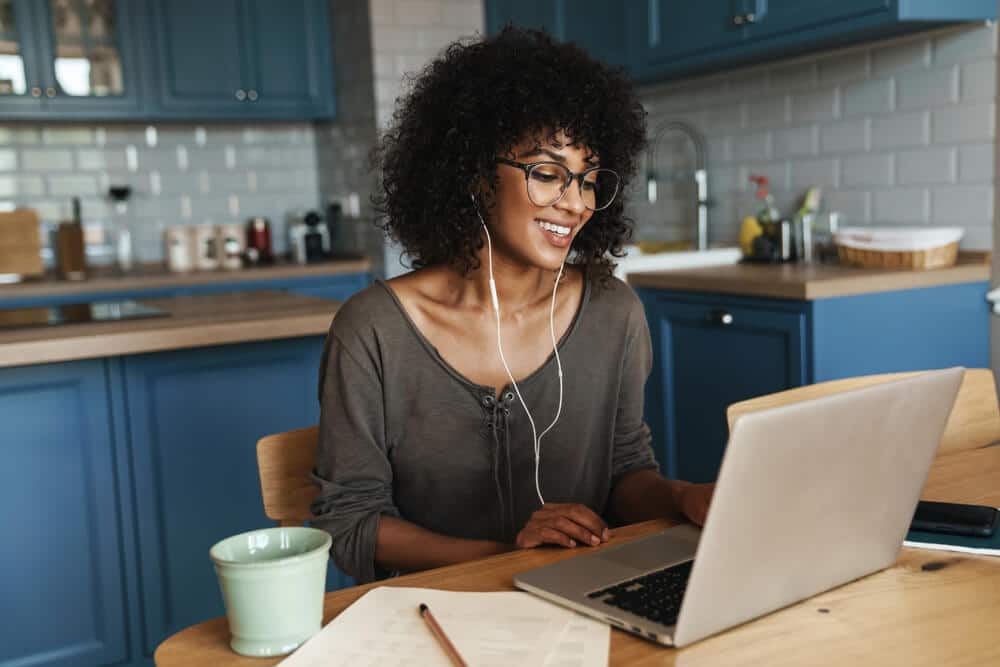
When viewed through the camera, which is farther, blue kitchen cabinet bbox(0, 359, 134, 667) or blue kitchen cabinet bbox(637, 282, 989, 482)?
blue kitchen cabinet bbox(637, 282, 989, 482)

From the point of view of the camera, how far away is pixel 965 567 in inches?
39.5

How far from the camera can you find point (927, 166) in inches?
117

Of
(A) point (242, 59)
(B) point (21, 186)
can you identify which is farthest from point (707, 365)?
(B) point (21, 186)

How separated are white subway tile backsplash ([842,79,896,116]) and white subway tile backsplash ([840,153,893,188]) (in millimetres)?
143

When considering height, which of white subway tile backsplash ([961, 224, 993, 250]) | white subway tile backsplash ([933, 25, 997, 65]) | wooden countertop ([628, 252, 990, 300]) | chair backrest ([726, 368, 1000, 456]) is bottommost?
chair backrest ([726, 368, 1000, 456])

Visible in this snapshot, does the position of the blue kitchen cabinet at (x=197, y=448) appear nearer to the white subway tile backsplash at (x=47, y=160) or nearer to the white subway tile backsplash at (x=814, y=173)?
the white subway tile backsplash at (x=814, y=173)

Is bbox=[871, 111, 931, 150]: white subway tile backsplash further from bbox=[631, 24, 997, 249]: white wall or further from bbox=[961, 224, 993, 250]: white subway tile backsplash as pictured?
bbox=[961, 224, 993, 250]: white subway tile backsplash

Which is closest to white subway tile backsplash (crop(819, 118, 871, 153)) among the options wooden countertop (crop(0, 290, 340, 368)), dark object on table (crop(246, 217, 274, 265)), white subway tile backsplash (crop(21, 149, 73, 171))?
wooden countertop (crop(0, 290, 340, 368))

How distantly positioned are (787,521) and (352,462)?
0.68 m

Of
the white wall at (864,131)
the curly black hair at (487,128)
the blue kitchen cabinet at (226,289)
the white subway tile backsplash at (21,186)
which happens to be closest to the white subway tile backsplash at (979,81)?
the white wall at (864,131)

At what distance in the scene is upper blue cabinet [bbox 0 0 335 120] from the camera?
13.0 ft

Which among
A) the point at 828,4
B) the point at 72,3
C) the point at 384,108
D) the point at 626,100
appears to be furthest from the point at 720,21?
the point at 72,3

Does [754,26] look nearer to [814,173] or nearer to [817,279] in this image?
[814,173]

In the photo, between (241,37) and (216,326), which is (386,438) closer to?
(216,326)
